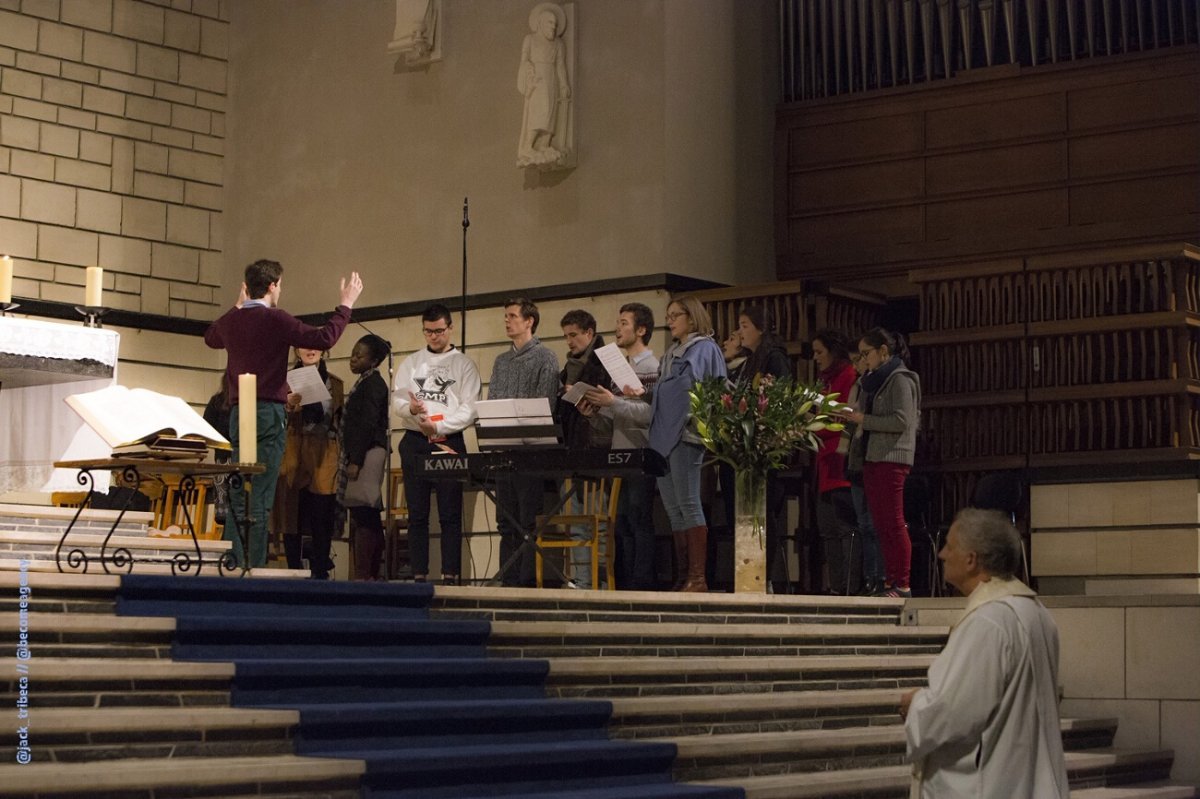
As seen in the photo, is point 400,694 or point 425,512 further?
point 425,512

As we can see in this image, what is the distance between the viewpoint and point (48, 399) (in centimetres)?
827

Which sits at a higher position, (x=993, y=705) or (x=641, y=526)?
(x=641, y=526)

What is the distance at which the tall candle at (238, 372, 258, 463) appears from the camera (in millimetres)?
6723

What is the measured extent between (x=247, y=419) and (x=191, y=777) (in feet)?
6.87

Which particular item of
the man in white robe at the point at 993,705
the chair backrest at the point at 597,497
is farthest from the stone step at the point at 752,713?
the man in white robe at the point at 993,705

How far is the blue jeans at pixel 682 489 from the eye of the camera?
8.38 metres

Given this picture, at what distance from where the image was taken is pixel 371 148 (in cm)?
1334

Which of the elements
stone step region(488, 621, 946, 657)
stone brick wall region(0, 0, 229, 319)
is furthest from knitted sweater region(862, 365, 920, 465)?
stone brick wall region(0, 0, 229, 319)

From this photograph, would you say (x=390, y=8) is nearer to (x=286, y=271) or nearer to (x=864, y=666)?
(x=286, y=271)

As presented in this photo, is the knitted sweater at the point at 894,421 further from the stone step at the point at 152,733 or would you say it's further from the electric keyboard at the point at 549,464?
the stone step at the point at 152,733

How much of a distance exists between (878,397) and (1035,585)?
1758mm

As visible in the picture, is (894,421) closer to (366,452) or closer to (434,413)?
(434,413)

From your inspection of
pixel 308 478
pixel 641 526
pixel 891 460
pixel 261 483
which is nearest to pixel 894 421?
pixel 891 460

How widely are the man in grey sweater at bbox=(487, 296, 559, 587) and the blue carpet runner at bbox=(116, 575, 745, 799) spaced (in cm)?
187
